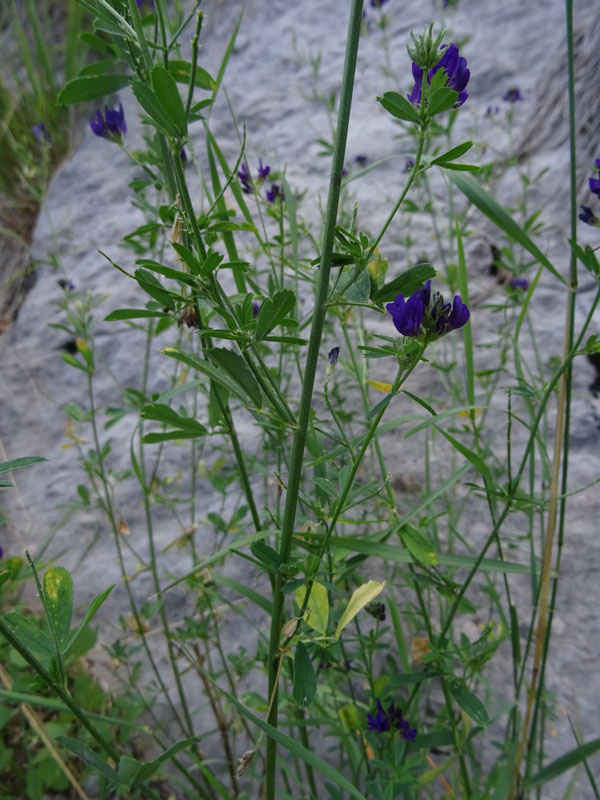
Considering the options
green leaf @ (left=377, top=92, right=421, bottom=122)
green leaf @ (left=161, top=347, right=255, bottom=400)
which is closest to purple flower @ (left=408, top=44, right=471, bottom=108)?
green leaf @ (left=377, top=92, right=421, bottom=122)

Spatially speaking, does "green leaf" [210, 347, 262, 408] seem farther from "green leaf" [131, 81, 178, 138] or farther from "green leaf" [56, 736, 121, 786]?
"green leaf" [56, 736, 121, 786]

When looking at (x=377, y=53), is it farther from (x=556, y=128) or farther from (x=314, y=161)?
(x=556, y=128)

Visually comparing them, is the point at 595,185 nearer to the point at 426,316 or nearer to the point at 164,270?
the point at 426,316

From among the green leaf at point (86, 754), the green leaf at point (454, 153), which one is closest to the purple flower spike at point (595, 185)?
the green leaf at point (454, 153)

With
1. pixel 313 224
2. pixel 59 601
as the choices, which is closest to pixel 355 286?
pixel 59 601

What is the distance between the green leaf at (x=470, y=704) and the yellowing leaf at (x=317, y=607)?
212 mm

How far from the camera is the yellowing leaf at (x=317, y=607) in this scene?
0.50 m

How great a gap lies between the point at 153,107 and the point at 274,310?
168 mm

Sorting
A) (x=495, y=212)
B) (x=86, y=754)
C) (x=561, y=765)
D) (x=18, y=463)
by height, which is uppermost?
(x=495, y=212)

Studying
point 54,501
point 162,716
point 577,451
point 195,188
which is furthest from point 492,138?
point 162,716

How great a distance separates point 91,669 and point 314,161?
147 centimetres

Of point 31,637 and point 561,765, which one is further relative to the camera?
point 561,765

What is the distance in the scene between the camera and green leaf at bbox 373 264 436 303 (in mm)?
416

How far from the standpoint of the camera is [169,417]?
527 millimetres
